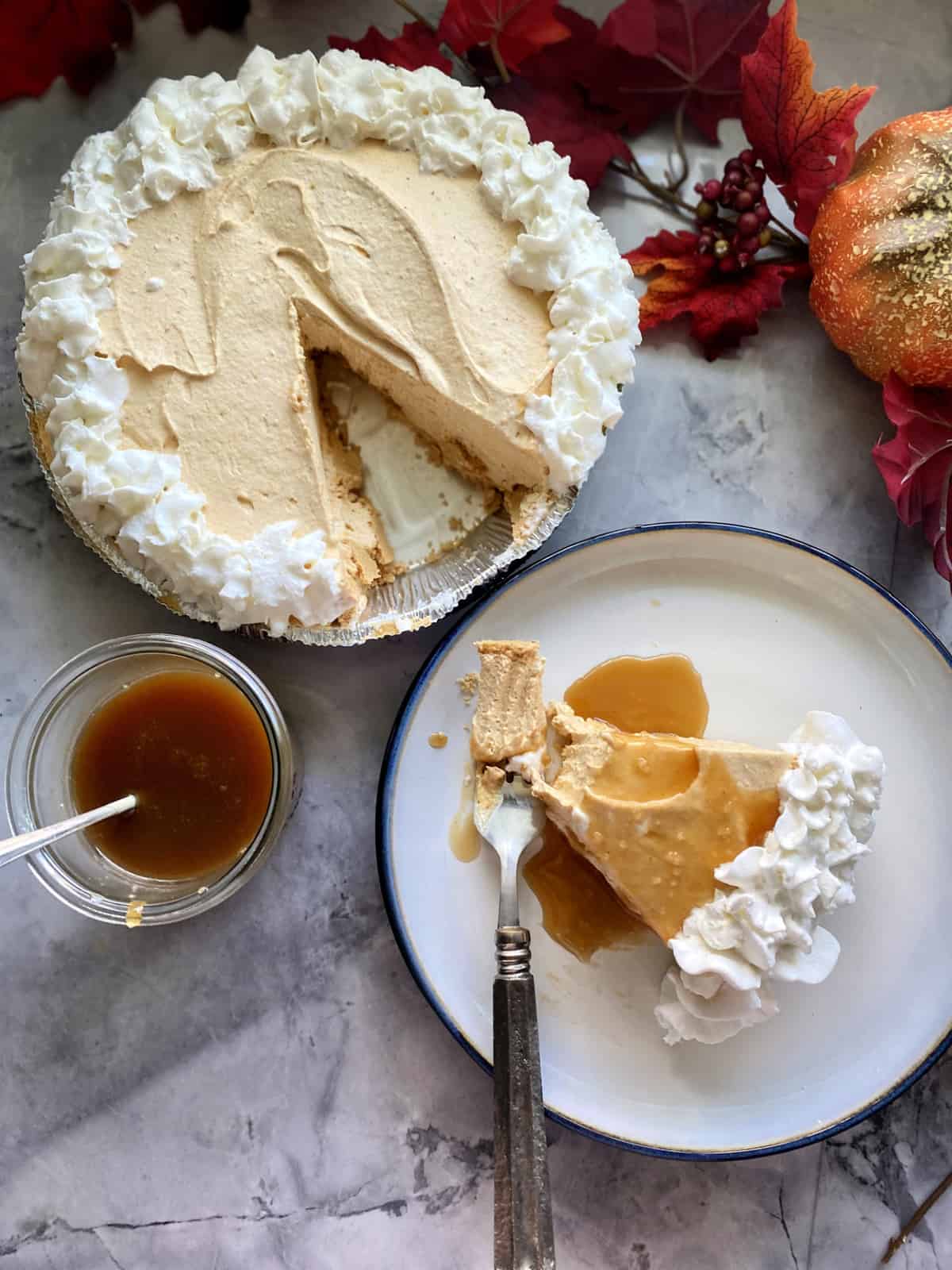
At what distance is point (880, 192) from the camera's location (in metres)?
1.88

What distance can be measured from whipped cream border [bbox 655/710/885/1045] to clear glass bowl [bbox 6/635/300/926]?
0.83 metres

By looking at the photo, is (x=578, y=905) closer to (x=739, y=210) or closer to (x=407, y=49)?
(x=739, y=210)

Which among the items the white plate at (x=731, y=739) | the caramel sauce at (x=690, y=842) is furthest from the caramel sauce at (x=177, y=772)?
the caramel sauce at (x=690, y=842)

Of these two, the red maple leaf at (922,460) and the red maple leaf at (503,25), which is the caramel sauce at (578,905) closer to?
the red maple leaf at (922,460)

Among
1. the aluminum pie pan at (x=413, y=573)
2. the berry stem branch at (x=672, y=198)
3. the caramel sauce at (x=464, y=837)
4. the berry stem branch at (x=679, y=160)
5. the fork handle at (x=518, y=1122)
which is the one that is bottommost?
the fork handle at (x=518, y=1122)

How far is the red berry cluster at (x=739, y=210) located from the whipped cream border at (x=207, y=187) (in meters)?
0.36

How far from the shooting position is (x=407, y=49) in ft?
6.70

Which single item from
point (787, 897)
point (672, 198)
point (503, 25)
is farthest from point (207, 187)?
point (787, 897)

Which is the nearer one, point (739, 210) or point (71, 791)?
point (71, 791)

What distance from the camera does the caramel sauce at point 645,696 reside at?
2049 millimetres

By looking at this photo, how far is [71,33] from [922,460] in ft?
6.47

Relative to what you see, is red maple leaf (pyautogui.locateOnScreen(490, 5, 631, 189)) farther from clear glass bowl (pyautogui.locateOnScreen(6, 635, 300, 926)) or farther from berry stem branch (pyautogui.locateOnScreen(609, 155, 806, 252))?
clear glass bowl (pyautogui.locateOnScreen(6, 635, 300, 926))

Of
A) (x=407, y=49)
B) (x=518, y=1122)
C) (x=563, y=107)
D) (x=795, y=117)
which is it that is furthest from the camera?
(x=563, y=107)

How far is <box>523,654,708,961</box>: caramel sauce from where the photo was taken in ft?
6.22
